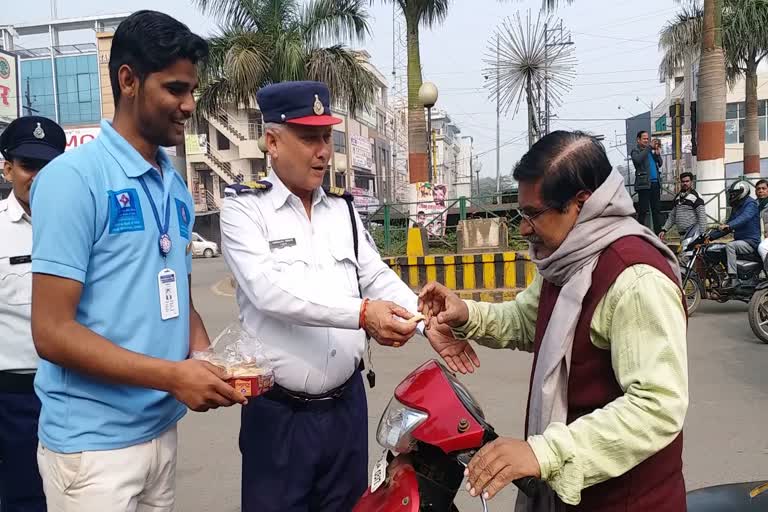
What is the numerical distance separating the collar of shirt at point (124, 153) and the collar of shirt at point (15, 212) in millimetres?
1101

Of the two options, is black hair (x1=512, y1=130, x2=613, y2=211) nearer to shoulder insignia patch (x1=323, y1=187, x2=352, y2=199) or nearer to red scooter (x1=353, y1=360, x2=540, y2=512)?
red scooter (x1=353, y1=360, x2=540, y2=512)

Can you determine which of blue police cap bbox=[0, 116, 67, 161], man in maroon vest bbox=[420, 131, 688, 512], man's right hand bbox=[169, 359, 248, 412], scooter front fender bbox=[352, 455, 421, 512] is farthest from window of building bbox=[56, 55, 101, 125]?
man in maroon vest bbox=[420, 131, 688, 512]

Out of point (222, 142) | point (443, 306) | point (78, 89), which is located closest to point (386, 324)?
point (443, 306)

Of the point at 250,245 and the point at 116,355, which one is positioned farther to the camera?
the point at 250,245

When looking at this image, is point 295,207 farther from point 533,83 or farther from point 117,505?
point 533,83

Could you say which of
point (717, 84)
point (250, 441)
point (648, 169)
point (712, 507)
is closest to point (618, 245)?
point (712, 507)

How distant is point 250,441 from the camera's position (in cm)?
205

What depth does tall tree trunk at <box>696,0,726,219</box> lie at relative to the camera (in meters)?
10.2

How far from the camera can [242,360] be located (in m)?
1.70

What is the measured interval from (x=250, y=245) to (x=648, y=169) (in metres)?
9.55

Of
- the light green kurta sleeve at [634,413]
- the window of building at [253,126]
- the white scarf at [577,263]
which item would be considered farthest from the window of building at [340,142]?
the light green kurta sleeve at [634,413]

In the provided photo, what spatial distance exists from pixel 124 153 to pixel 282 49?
13.8m

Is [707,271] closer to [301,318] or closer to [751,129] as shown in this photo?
[301,318]

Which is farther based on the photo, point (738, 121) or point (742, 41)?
point (738, 121)
